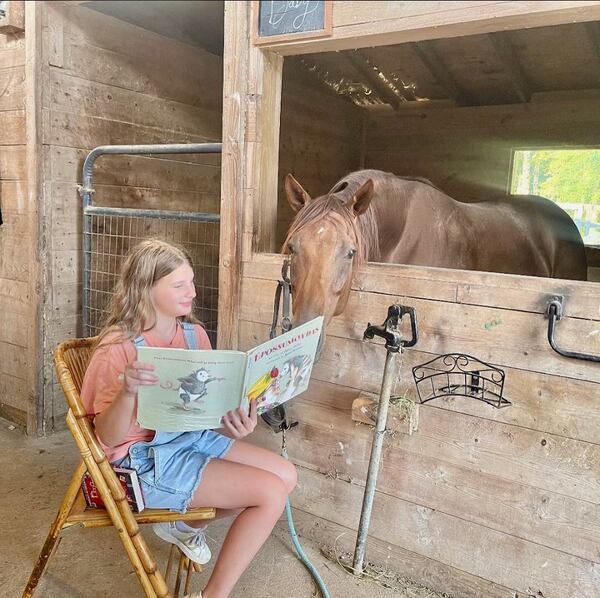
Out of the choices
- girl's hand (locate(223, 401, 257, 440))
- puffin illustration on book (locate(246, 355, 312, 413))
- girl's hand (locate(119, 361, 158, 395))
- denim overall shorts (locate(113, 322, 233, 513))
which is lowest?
denim overall shorts (locate(113, 322, 233, 513))

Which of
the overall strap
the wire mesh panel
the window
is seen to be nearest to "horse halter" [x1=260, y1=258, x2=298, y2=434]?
the overall strap

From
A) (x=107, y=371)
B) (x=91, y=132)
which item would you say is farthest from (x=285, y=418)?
(x=91, y=132)

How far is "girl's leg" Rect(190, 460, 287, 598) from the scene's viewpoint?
125cm

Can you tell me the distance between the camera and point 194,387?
105 centimetres

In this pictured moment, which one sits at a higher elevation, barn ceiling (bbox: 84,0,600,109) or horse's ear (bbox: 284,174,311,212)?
barn ceiling (bbox: 84,0,600,109)

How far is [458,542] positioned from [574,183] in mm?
3157

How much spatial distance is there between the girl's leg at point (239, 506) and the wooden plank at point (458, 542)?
0.58m

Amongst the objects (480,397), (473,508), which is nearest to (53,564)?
(473,508)

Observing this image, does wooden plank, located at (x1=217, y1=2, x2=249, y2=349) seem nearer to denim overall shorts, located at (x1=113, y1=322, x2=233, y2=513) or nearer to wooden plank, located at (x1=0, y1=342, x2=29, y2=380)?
denim overall shorts, located at (x1=113, y1=322, x2=233, y2=513)

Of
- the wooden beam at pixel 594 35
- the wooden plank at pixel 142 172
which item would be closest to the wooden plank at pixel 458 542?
the wooden plank at pixel 142 172

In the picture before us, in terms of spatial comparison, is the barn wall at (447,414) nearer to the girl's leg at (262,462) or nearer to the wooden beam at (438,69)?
the girl's leg at (262,462)

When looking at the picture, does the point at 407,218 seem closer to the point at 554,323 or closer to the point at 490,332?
the point at 490,332

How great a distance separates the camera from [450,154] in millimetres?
4410

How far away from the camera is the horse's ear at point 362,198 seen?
1.55 metres
